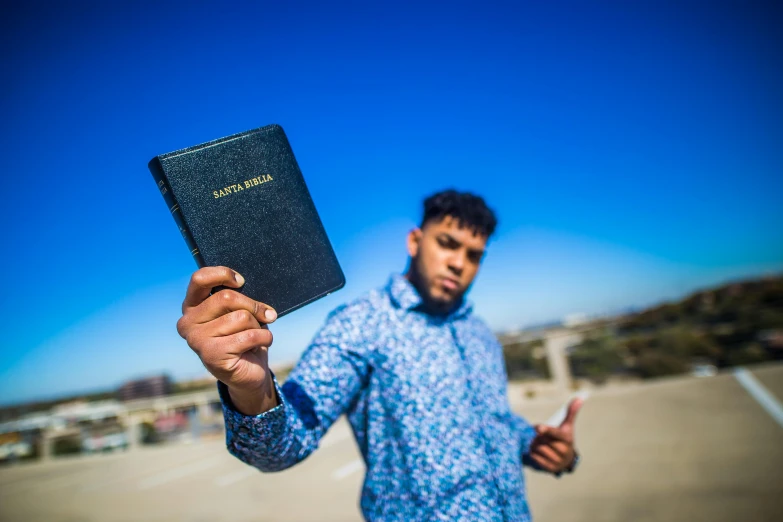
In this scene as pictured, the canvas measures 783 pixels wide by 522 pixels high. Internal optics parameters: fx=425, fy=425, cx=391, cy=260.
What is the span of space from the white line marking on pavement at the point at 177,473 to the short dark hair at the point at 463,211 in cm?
542

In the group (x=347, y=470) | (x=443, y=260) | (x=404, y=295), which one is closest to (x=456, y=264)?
(x=443, y=260)

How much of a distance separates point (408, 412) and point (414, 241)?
23.7 inches

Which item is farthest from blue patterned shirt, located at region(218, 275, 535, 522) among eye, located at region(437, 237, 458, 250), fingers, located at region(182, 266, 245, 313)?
fingers, located at region(182, 266, 245, 313)

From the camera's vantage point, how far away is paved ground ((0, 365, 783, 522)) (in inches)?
114

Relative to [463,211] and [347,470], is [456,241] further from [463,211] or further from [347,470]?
[347,470]

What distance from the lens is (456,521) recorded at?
0.97 m

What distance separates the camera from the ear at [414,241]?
142cm

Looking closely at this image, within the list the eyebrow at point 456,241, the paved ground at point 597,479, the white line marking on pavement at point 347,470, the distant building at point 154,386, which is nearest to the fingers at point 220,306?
the eyebrow at point 456,241

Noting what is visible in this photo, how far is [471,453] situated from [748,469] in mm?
3327

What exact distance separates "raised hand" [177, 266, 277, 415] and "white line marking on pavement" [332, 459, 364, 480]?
4.11m

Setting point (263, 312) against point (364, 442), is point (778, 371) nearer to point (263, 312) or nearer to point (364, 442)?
point (364, 442)

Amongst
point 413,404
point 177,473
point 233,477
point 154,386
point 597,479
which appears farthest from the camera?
point 154,386

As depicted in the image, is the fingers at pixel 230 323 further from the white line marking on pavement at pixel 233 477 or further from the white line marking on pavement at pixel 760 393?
the white line marking on pavement at pixel 760 393

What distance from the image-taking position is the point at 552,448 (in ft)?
4.41
